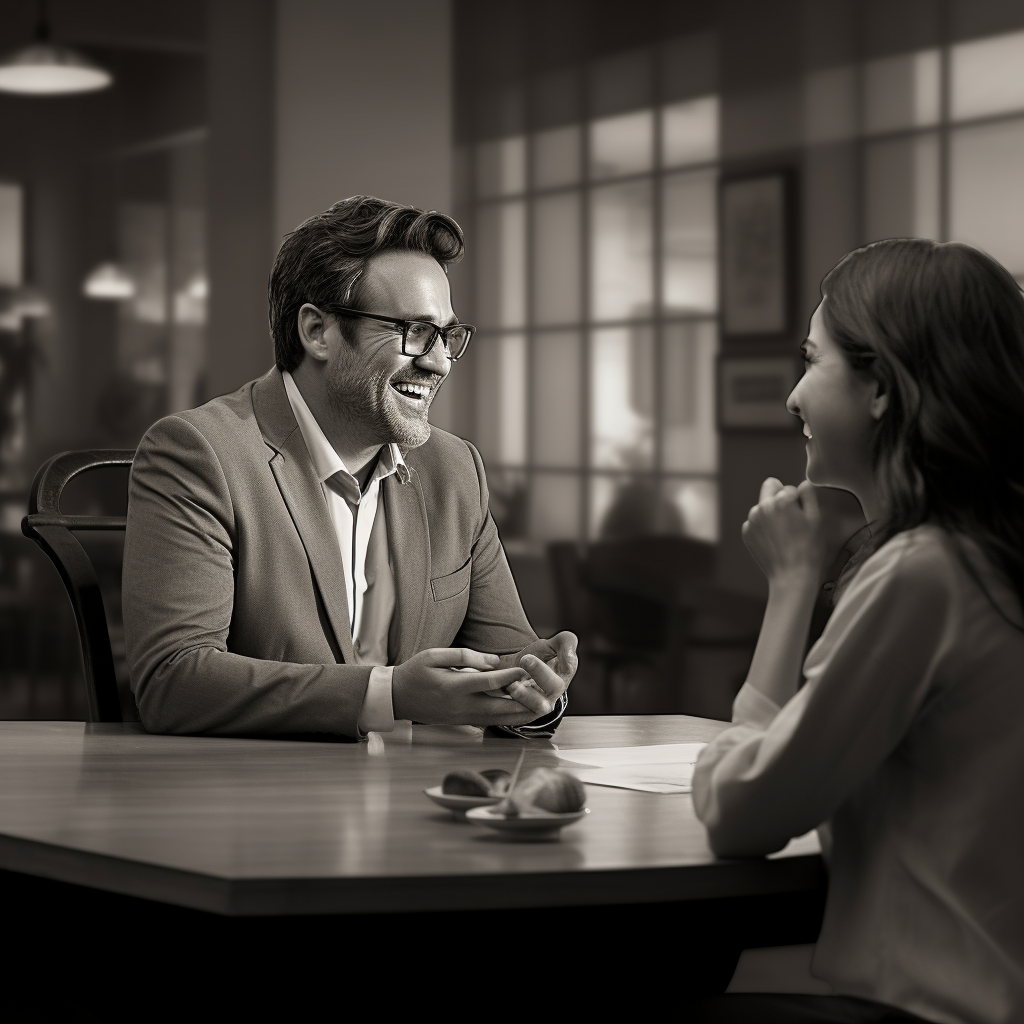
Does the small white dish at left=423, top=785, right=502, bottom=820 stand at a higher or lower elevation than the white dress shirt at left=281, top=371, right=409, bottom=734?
lower

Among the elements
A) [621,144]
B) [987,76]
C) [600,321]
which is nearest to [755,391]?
[600,321]

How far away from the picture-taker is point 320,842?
1194mm

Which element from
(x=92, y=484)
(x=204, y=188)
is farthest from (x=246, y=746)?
(x=204, y=188)

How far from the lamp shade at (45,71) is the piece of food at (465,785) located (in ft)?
14.0

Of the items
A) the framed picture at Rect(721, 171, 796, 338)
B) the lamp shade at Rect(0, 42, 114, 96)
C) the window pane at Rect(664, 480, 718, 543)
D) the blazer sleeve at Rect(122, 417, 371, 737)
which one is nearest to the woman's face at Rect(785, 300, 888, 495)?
the blazer sleeve at Rect(122, 417, 371, 737)

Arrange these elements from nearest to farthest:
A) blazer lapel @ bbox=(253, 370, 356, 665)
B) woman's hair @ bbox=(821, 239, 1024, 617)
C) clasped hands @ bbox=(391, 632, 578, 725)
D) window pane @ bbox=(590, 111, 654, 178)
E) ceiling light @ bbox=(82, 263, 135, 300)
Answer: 1. woman's hair @ bbox=(821, 239, 1024, 617)
2. clasped hands @ bbox=(391, 632, 578, 725)
3. blazer lapel @ bbox=(253, 370, 356, 665)
4. ceiling light @ bbox=(82, 263, 135, 300)
5. window pane @ bbox=(590, 111, 654, 178)

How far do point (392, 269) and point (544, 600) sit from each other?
355 centimetres

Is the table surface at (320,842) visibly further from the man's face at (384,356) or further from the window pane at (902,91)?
the window pane at (902,91)

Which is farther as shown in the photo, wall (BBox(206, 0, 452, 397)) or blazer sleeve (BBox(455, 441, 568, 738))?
wall (BBox(206, 0, 452, 397))

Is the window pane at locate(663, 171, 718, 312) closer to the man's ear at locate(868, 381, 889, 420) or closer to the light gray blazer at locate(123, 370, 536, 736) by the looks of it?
the light gray blazer at locate(123, 370, 536, 736)

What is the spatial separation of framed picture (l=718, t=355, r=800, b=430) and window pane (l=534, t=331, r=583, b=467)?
2.19 feet

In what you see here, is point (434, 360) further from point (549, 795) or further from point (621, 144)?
point (621, 144)

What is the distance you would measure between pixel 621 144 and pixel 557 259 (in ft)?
1.62

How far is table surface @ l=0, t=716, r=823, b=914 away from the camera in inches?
42.4
